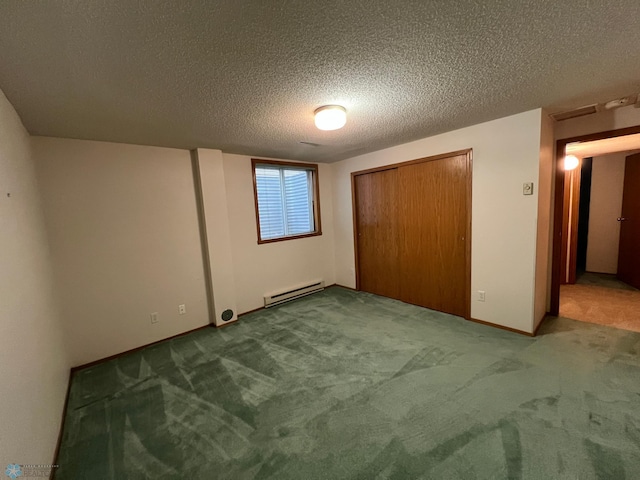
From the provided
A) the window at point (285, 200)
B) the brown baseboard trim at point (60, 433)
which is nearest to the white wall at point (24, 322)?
the brown baseboard trim at point (60, 433)

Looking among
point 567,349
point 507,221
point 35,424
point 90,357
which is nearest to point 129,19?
point 35,424

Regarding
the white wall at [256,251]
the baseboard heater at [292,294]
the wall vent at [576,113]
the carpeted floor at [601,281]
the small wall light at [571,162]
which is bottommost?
the carpeted floor at [601,281]

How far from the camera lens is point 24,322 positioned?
1406 millimetres

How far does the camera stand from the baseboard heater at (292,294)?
12.5 ft

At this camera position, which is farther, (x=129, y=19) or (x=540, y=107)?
(x=540, y=107)

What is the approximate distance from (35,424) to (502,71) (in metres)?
3.28

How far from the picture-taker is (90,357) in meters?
2.53

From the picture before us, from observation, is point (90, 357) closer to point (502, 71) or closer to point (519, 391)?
point (519, 391)

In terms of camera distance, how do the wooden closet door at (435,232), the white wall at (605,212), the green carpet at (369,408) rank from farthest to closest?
the white wall at (605,212), the wooden closet door at (435,232), the green carpet at (369,408)

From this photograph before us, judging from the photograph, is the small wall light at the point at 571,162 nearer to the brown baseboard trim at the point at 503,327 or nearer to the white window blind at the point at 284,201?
A: the brown baseboard trim at the point at 503,327

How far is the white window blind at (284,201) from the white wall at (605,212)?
5.02m

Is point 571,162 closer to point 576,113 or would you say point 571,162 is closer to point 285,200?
point 576,113

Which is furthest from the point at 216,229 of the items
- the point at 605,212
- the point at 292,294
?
the point at 605,212

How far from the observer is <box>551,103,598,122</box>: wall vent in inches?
92.0
